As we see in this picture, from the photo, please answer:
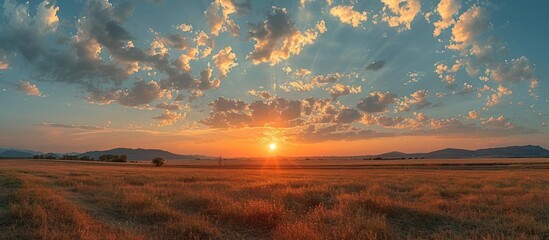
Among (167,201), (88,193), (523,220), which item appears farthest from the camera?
(88,193)

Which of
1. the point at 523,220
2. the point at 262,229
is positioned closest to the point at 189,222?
the point at 262,229

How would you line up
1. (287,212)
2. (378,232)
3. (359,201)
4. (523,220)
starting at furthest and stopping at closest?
(359,201) < (287,212) < (523,220) < (378,232)

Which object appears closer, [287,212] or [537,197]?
[287,212]

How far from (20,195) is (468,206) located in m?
19.8

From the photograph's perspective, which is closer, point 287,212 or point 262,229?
point 262,229

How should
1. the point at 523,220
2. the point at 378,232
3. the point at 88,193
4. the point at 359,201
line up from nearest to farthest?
the point at 378,232 → the point at 523,220 → the point at 359,201 → the point at 88,193

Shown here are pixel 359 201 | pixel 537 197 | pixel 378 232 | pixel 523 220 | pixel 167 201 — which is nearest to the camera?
pixel 378 232

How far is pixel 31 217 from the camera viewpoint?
12203 mm

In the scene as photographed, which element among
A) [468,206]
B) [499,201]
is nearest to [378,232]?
[468,206]

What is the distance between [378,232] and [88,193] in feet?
56.2

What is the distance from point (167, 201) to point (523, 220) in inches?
552

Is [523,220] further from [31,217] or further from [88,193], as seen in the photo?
[88,193]

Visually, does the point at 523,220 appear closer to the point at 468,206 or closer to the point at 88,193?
the point at 468,206

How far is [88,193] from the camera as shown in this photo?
21.6m
